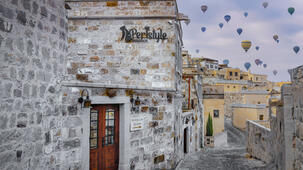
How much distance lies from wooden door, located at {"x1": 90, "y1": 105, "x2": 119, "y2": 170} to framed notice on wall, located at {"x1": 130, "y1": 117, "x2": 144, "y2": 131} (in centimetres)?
39

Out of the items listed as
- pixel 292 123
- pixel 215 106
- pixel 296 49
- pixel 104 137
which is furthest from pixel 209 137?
pixel 296 49

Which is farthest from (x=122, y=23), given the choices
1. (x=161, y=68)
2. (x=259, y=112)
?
(x=259, y=112)

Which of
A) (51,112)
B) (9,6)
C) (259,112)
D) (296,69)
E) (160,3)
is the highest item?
(160,3)

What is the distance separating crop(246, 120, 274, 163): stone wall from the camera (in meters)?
10.9

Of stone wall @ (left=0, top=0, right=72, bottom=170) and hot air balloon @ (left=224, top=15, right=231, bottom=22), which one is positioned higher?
hot air balloon @ (left=224, top=15, right=231, bottom=22)

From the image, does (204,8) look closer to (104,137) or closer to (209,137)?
(209,137)

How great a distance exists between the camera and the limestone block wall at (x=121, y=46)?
862cm

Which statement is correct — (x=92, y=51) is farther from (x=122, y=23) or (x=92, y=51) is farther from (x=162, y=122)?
(x=162, y=122)

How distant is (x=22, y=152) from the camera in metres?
4.09

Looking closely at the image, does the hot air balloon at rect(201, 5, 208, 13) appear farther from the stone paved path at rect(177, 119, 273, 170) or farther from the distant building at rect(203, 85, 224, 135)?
the stone paved path at rect(177, 119, 273, 170)

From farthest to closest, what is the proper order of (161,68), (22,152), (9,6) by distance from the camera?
(161,68) < (22,152) < (9,6)

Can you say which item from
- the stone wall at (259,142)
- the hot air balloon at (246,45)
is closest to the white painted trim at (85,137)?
the stone wall at (259,142)

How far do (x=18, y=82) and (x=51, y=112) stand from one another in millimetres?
968

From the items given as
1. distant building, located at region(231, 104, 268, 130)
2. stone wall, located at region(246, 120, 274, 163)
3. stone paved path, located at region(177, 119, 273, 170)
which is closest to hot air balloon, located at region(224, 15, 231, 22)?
distant building, located at region(231, 104, 268, 130)
